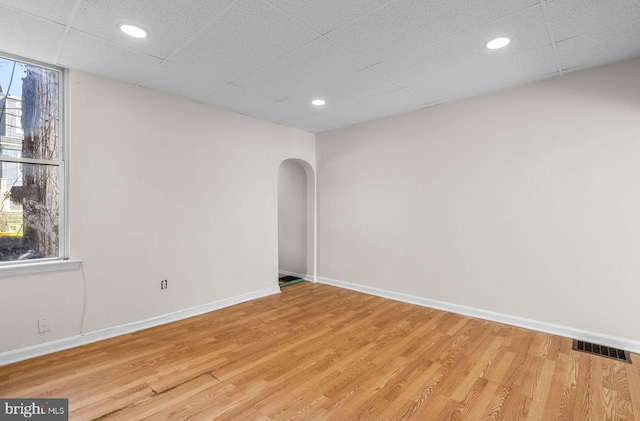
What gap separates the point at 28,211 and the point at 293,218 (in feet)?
12.5

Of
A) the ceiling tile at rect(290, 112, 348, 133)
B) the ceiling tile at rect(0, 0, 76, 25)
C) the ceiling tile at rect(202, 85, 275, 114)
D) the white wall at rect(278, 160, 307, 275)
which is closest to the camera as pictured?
the ceiling tile at rect(0, 0, 76, 25)

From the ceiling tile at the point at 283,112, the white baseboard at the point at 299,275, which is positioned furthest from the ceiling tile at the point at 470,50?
the white baseboard at the point at 299,275

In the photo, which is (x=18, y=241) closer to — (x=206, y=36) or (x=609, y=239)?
(x=206, y=36)

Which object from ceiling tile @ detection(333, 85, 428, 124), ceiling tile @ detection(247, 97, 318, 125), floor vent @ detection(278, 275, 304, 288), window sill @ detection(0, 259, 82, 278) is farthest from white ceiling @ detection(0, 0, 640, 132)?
floor vent @ detection(278, 275, 304, 288)

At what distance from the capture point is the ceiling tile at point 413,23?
1.97m

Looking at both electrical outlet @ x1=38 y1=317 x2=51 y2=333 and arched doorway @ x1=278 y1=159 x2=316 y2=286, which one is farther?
arched doorway @ x1=278 y1=159 x2=316 y2=286

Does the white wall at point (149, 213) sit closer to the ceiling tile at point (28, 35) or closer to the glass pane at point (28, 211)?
the glass pane at point (28, 211)

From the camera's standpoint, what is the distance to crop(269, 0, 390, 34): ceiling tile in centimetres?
194

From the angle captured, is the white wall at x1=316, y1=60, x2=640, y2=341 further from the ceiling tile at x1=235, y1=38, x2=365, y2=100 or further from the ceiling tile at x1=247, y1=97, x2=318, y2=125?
the ceiling tile at x1=235, y1=38, x2=365, y2=100

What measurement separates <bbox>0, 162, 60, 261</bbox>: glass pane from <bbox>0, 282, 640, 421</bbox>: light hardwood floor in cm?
98

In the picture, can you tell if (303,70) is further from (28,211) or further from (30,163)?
(28,211)

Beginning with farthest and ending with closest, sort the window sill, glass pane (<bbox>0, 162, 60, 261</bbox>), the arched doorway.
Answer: the arched doorway, glass pane (<bbox>0, 162, 60, 261</bbox>), the window sill

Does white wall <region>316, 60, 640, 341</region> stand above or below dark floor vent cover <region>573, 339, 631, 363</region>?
above

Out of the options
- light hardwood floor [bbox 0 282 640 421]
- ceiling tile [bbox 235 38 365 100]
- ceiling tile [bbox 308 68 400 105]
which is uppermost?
ceiling tile [bbox 308 68 400 105]
